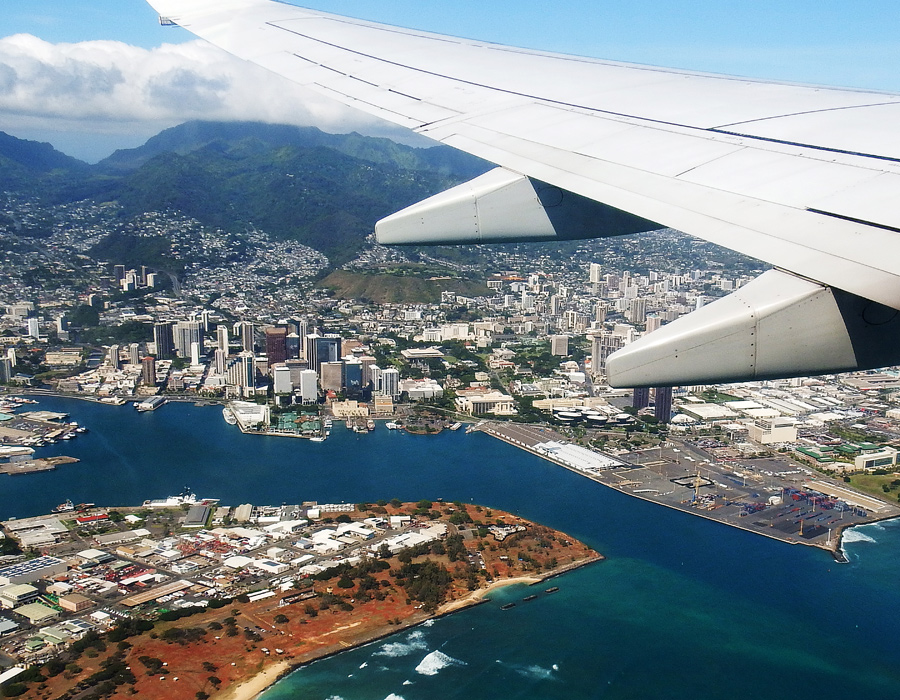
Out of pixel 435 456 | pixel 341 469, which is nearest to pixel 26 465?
pixel 341 469

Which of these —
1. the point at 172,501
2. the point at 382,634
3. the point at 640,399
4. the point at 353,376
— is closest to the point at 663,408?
the point at 640,399

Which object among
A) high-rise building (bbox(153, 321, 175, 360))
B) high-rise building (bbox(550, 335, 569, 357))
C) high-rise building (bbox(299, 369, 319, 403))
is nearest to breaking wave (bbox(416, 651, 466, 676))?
high-rise building (bbox(299, 369, 319, 403))

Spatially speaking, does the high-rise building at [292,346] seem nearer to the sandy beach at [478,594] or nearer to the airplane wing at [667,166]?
the sandy beach at [478,594]

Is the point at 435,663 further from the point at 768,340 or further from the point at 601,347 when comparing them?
the point at 601,347

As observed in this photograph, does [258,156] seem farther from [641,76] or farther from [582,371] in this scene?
[641,76]

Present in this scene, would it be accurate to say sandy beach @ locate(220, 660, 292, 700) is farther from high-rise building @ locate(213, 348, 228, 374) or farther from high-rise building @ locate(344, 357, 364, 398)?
high-rise building @ locate(213, 348, 228, 374)

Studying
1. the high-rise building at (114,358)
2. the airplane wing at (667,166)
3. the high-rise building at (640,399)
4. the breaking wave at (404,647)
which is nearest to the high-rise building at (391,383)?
the high-rise building at (640,399)
